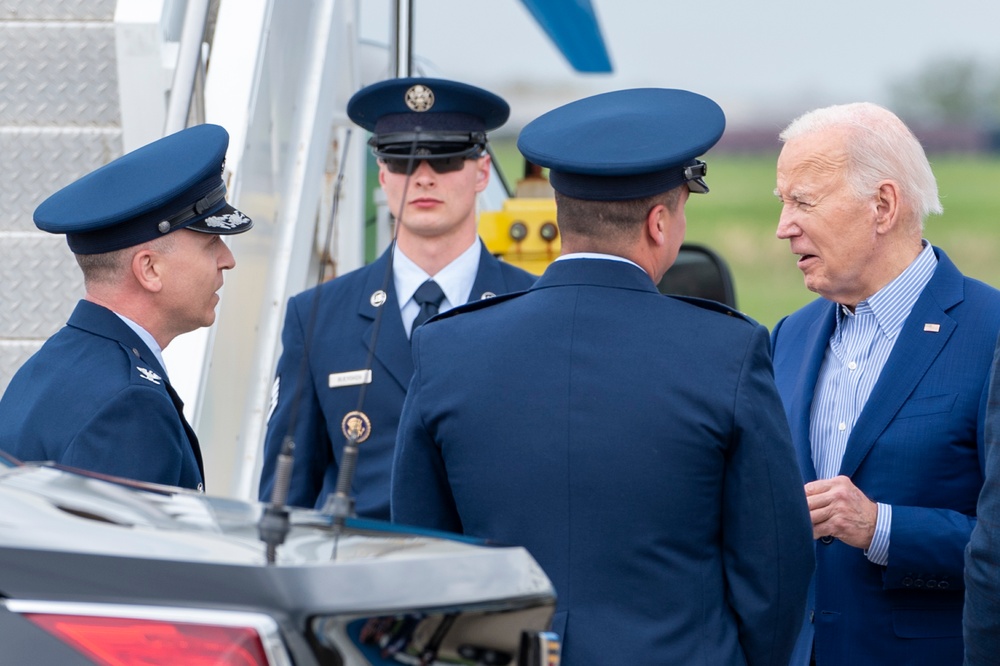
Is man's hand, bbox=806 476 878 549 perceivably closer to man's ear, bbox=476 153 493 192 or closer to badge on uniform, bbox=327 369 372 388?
badge on uniform, bbox=327 369 372 388

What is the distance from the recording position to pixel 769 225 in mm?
39156

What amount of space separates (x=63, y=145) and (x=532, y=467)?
2.81m

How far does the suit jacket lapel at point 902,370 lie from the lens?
9.07 feet

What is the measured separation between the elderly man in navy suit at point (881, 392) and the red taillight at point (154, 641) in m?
1.51

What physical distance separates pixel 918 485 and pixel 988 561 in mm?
617

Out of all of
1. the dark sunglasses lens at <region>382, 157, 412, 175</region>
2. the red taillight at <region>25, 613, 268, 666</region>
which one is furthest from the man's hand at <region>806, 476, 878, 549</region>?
the dark sunglasses lens at <region>382, 157, 412, 175</region>

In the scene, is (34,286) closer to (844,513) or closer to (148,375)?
(148,375)

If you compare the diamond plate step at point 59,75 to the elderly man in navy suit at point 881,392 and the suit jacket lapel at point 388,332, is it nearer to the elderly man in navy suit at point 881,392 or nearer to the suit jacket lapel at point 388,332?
the suit jacket lapel at point 388,332

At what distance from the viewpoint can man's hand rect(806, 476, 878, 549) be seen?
2.66 m

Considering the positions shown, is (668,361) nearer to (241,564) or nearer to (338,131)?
(241,564)

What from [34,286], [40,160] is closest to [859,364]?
[34,286]

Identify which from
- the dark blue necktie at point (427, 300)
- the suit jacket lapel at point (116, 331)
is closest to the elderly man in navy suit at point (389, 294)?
the dark blue necktie at point (427, 300)

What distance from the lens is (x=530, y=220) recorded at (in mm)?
5035

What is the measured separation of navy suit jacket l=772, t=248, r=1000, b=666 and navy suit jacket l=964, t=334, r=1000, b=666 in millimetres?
456
